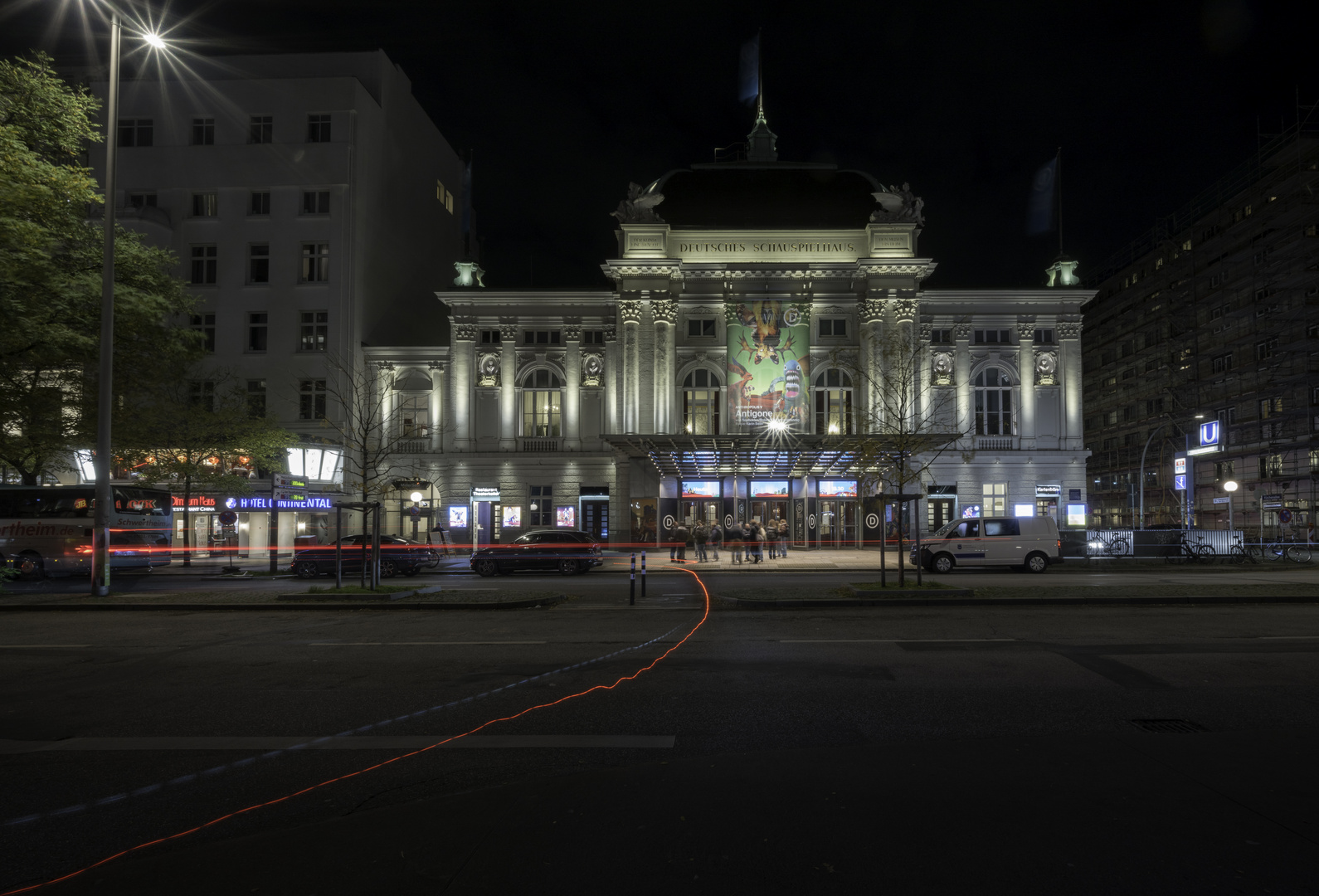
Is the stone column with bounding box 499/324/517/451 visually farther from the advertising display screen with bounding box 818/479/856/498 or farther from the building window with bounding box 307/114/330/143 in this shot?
the advertising display screen with bounding box 818/479/856/498

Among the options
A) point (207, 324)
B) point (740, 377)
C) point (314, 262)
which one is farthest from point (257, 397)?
point (740, 377)

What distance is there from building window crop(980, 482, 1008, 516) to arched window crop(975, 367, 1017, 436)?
10.3 feet

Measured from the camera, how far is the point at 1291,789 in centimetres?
439

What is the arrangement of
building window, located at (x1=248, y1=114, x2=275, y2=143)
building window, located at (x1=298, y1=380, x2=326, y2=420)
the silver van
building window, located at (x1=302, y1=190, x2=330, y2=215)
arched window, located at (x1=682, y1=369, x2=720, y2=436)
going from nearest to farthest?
the silver van
arched window, located at (x1=682, y1=369, x2=720, y2=436)
building window, located at (x1=298, y1=380, x2=326, y2=420)
building window, located at (x1=302, y1=190, x2=330, y2=215)
building window, located at (x1=248, y1=114, x2=275, y2=143)

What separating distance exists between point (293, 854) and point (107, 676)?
7245mm

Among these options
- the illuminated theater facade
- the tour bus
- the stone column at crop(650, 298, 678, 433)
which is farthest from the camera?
the stone column at crop(650, 298, 678, 433)

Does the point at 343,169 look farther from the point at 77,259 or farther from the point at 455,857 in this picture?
the point at 455,857

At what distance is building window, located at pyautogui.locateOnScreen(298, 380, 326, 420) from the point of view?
44750 mm

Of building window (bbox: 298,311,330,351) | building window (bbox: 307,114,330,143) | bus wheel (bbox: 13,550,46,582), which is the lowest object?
bus wheel (bbox: 13,550,46,582)

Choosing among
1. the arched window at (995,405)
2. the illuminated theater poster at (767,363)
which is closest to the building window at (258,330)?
the illuminated theater poster at (767,363)

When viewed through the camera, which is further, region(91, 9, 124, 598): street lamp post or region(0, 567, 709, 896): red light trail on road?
region(91, 9, 124, 598): street lamp post

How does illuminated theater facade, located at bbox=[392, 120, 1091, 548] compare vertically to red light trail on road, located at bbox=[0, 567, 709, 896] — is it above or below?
above

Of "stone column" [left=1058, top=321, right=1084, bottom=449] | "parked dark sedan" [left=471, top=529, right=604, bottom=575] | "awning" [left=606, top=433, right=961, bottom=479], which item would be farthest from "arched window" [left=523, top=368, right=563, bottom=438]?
"stone column" [left=1058, top=321, right=1084, bottom=449]

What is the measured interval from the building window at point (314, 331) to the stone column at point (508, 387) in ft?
34.4
